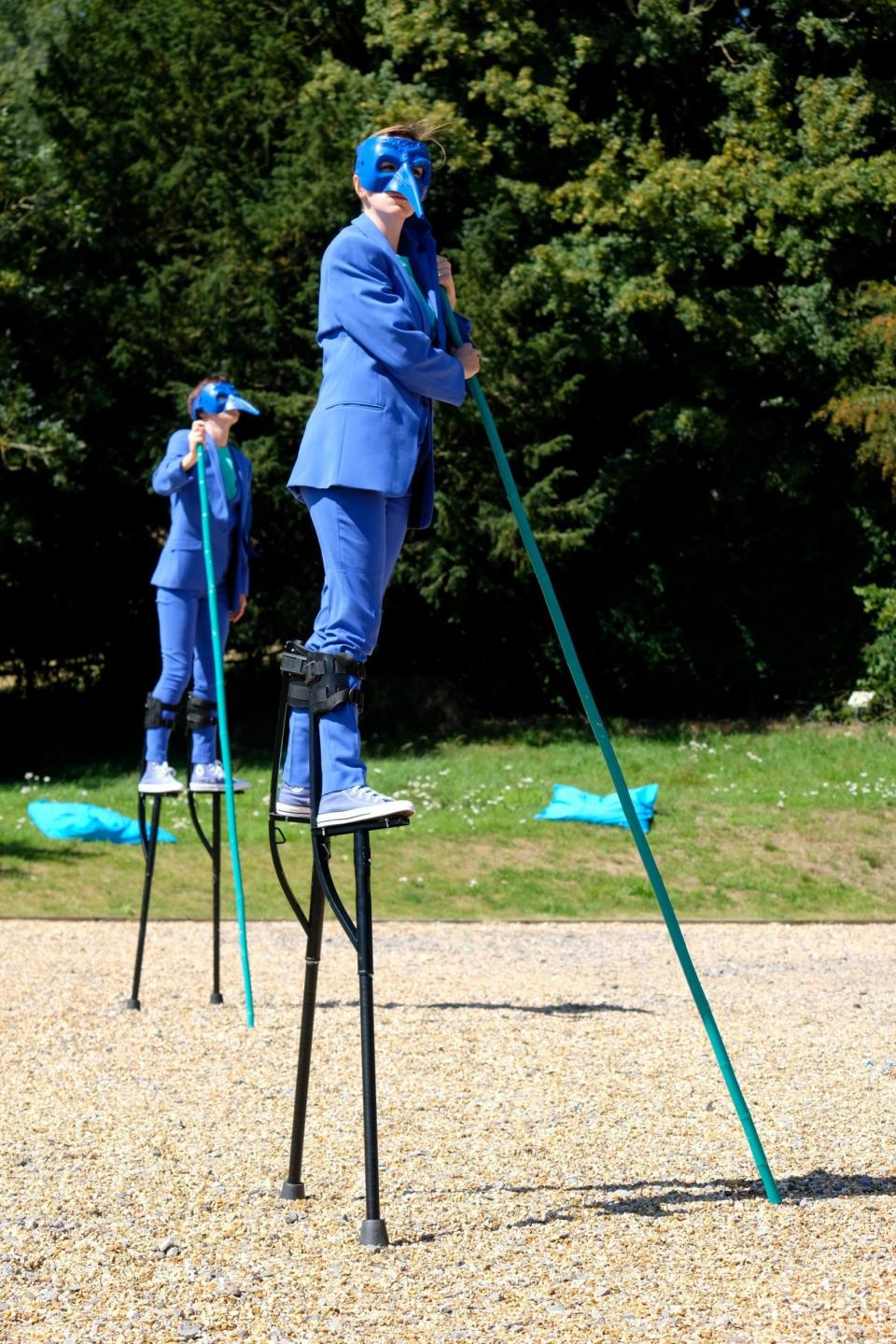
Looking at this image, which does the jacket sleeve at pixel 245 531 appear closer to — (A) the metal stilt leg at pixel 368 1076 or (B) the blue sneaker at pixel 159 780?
(B) the blue sneaker at pixel 159 780

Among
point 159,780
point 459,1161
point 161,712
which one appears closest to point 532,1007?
point 159,780

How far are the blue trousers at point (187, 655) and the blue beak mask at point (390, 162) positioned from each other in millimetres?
3129

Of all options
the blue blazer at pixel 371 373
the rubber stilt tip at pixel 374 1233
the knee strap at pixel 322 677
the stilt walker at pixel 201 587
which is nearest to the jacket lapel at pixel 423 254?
the blue blazer at pixel 371 373

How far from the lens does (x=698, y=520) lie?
18.4 meters

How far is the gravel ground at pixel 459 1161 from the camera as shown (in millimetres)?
3191

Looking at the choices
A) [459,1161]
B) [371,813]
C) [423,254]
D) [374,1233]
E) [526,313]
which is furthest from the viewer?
[526,313]

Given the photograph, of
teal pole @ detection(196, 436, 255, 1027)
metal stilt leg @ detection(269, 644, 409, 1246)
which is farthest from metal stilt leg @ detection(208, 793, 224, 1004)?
metal stilt leg @ detection(269, 644, 409, 1246)

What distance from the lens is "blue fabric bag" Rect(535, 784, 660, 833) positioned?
12.1 metres

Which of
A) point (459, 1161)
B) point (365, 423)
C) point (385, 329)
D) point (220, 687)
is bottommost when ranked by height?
point (459, 1161)

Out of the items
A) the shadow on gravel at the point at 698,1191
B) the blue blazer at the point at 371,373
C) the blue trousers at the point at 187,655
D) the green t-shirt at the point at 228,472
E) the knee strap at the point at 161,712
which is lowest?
the shadow on gravel at the point at 698,1191

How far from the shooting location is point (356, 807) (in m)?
3.69

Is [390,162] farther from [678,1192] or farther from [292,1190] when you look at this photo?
[678,1192]

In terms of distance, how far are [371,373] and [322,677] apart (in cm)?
77

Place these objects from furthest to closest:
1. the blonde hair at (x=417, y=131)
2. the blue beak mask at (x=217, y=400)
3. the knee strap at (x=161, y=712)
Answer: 1. the knee strap at (x=161, y=712)
2. the blue beak mask at (x=217, y=400)
3. the blonde hair at (x=417, y=131)
